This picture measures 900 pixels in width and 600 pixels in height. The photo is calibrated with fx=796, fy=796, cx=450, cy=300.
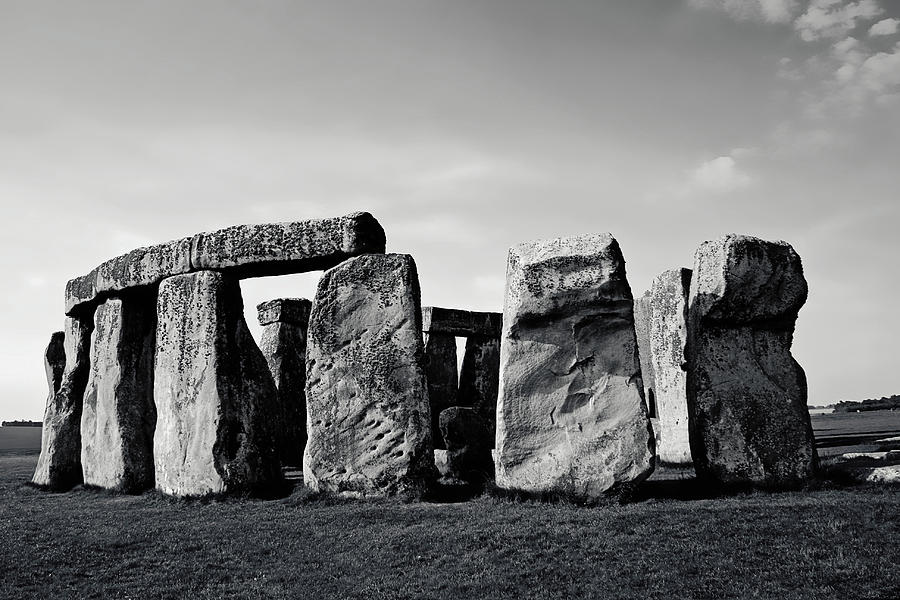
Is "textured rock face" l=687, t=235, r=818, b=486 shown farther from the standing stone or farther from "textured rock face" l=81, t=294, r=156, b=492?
the standing stone

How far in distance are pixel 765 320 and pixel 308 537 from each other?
577 cm

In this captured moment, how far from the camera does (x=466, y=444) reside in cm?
Result: 1249

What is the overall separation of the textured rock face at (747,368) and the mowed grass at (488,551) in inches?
24.3

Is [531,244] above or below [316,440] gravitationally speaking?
above

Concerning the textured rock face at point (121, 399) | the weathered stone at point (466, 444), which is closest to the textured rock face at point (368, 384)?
the weathered stone at point (466, 444)

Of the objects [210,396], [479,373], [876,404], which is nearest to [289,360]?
[210,396]

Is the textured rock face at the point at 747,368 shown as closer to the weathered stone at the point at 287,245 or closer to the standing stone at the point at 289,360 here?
the weathered stone at the point at 287,245

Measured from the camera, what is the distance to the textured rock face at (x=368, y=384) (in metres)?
9.40

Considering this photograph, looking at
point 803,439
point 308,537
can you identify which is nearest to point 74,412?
point 308,537

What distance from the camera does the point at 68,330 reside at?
44.1 feet

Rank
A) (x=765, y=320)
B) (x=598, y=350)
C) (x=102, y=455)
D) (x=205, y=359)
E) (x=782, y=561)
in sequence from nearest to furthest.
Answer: (x=782, y=561)
(x=598, y=350)
(x=765, y=320)
(x=205, y=359)
(x=102, y=455)

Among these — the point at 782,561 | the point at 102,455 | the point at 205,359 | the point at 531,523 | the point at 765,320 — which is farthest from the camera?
the point at 102,455

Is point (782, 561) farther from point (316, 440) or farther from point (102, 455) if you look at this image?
point (102, 455)

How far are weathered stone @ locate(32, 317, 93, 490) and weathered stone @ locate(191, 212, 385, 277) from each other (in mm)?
3784
